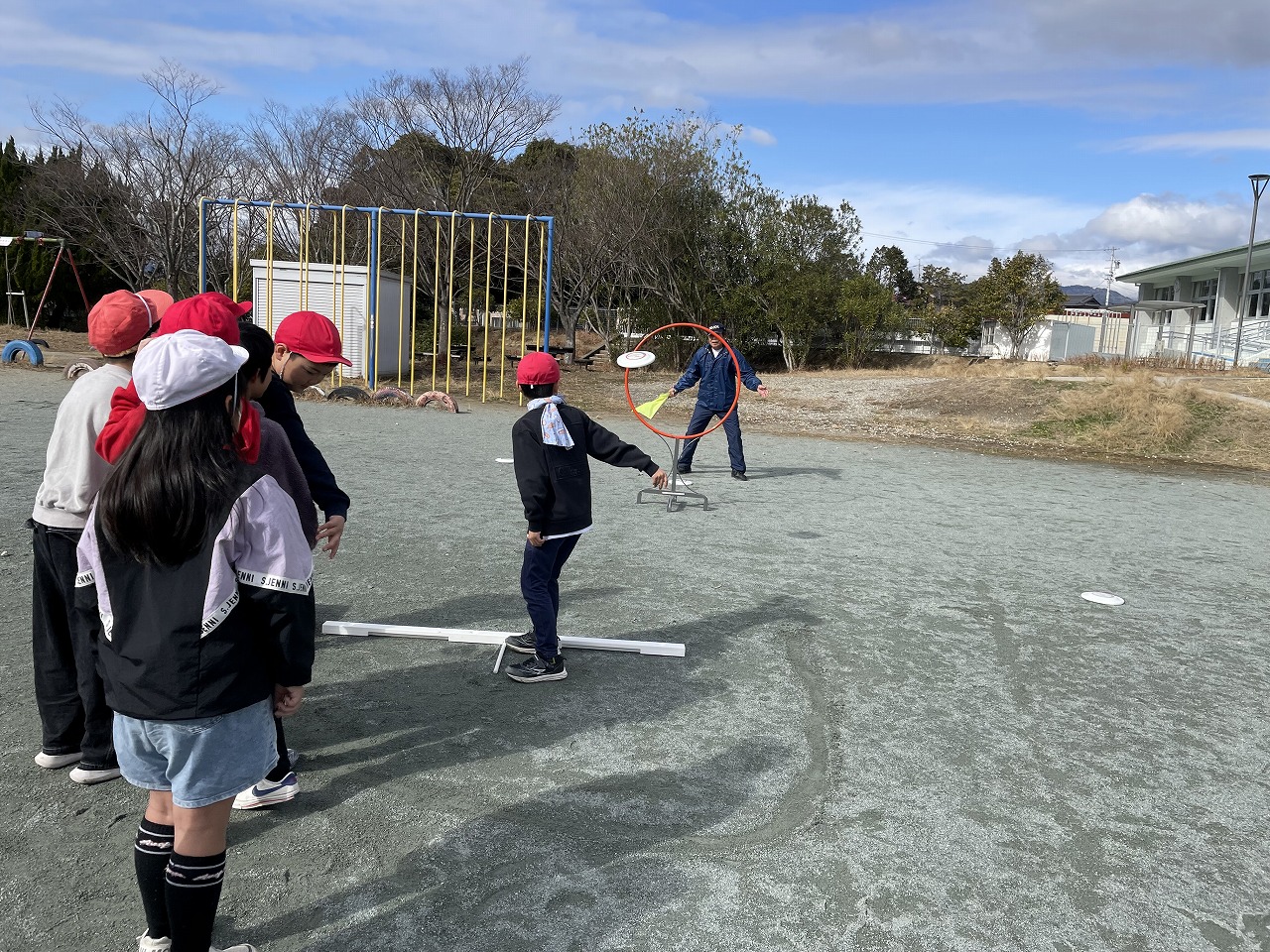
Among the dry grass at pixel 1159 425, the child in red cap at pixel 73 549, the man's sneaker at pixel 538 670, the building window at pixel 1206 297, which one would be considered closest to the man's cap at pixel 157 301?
the child in red cap at pixel 73 549

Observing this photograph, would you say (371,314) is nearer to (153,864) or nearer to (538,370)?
(538,370)

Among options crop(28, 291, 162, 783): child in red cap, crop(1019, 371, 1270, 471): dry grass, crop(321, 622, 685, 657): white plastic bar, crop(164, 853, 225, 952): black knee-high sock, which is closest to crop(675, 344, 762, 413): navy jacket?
crop(321, 622, 685, 657): white plastic bar

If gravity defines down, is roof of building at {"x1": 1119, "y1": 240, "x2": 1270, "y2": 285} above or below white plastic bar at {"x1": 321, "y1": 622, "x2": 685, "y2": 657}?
above

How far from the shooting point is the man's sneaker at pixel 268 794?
3.14 meters

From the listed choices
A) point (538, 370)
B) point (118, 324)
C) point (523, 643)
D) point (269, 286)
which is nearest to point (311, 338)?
point (118, 324)

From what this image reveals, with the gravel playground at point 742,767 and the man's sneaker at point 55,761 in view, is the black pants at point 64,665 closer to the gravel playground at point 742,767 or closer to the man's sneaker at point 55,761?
the man's sneaker at point 55,761

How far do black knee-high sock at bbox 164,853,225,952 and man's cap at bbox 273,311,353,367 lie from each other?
1665 millimetres

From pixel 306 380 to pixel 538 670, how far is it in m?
1.78

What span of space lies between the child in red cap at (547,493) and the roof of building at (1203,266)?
104ft

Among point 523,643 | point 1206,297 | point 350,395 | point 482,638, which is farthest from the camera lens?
point 1206,297

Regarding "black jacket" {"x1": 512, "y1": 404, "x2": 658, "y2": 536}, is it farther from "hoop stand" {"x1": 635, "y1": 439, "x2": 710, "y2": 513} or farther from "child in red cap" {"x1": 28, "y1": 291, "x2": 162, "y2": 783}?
"hoop stand" {"x1": 635, "y1": 439, "x2": 710, "y2": 513}

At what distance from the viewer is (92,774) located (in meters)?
3.24

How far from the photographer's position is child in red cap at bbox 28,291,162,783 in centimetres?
302

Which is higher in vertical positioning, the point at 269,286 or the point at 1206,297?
the point at 1206,297
